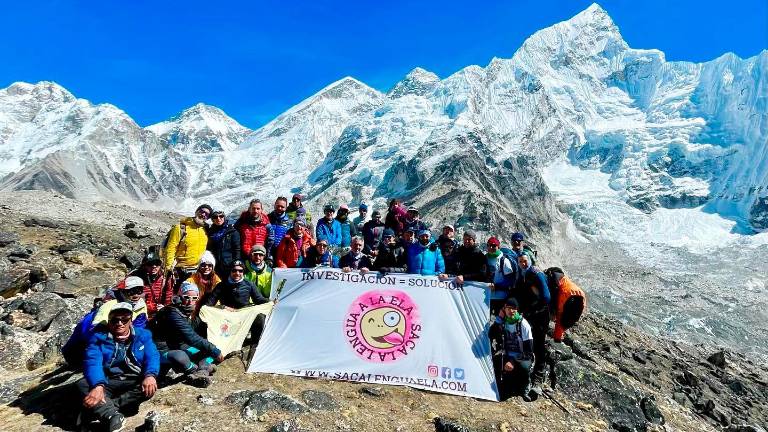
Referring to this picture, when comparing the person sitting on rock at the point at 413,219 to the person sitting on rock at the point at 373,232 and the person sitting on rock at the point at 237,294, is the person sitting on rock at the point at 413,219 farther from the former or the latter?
the person sitting on rock at the point at 237,294

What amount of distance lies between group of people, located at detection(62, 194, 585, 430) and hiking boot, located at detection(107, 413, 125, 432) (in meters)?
0.02

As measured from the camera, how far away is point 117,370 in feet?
22.5

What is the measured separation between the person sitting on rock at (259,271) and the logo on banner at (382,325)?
1.88m

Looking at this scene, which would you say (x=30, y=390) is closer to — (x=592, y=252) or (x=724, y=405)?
(x=724, y=405)

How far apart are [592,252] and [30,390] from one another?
658 feet

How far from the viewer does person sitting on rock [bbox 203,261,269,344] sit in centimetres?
891

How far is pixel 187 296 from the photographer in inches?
319

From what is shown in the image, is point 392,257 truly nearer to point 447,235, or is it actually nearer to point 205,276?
point 447,235

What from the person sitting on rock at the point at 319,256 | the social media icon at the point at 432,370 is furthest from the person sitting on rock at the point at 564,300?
the person sitting on rock at the point at 319,256

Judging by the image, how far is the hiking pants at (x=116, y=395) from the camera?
247 inches

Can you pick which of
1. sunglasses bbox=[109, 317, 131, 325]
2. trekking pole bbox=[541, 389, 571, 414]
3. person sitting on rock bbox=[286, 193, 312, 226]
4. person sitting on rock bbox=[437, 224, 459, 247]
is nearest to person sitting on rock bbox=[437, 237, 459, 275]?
person sitting on rock bbox=[437, 224, 459, 247]

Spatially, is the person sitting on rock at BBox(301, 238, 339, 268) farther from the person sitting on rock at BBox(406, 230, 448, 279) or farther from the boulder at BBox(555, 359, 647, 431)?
the boulder at BBox(555, 359, 647, 431)

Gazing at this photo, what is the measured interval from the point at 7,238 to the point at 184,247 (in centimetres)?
1187

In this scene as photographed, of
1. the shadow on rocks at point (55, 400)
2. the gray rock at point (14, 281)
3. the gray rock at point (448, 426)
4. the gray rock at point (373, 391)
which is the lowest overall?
the gray rock at point (448, 426)
